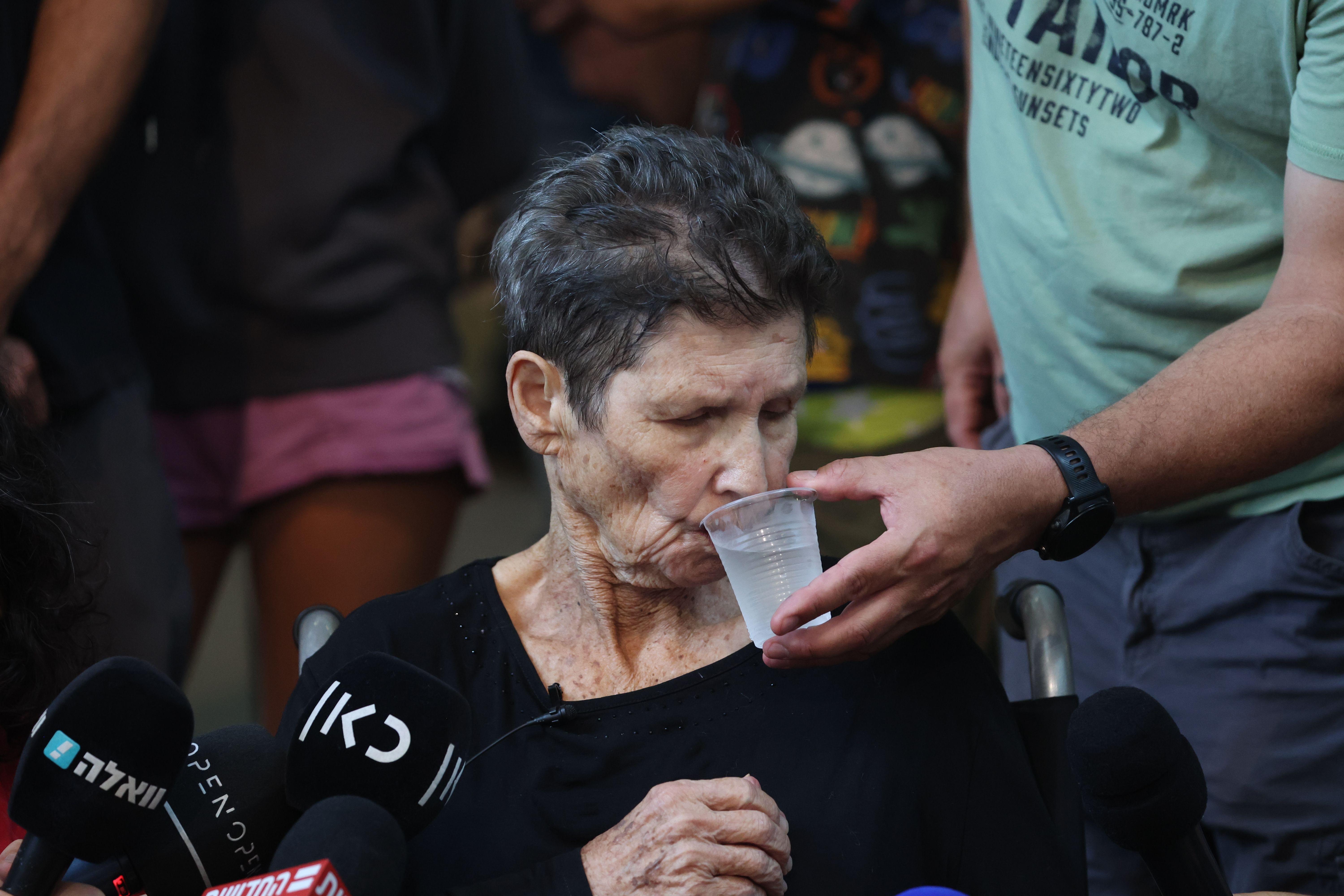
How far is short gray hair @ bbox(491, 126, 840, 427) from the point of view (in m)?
1.65

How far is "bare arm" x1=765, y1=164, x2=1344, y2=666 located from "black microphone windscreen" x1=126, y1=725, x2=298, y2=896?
582 millimetres

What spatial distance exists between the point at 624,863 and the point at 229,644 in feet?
14.3

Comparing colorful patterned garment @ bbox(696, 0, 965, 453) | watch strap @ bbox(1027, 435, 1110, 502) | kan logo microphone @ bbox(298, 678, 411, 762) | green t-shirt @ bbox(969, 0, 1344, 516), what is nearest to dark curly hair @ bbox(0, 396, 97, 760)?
kan logo microphone @ bbox(298, 678, 411, 762)

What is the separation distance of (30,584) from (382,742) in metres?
0.72

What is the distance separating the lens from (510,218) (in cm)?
189

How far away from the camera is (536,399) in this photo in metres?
1.79

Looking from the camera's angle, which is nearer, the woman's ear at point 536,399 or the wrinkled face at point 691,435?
the wrinkled face at point 691,435

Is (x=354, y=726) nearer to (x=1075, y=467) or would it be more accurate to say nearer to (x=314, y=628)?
(x=314, y=628)

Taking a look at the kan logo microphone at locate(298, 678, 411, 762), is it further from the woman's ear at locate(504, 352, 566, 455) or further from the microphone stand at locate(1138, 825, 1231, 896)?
the microphone stand at locate(1138, 825, 1231, 896)

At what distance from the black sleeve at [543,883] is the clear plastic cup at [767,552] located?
34 centimetres

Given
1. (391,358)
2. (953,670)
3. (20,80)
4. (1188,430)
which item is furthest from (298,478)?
(1188,430)

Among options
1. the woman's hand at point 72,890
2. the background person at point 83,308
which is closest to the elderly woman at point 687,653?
the woman's hand at point 72,890

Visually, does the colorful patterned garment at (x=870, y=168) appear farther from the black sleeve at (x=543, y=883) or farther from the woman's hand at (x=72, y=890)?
the woman's hand at (x=72, y=890)

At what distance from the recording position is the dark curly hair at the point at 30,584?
5.65 ft
